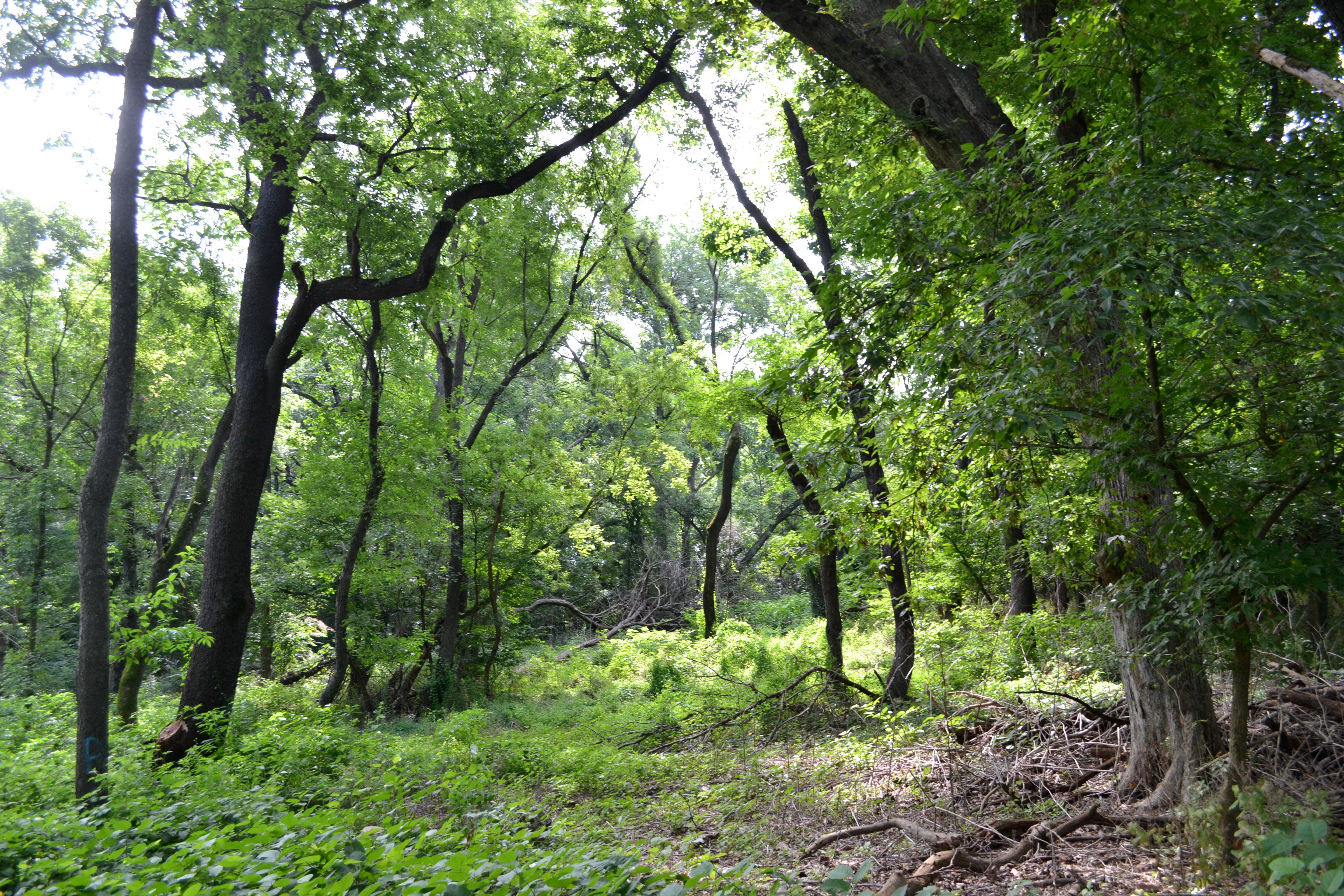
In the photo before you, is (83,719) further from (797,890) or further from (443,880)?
(797,890)

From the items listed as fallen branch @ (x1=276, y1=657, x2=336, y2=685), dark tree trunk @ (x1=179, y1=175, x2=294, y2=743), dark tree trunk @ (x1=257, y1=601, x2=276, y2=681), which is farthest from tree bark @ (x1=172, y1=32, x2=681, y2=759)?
fallen branch @ (x1=276, y1=657, x2=336, y2=685)

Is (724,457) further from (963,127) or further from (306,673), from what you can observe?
(963,127)

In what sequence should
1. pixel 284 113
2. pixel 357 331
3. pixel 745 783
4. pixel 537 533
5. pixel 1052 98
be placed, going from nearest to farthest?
pixel 1052 98 → pixel 745 783 → pixel 284 113 → pixel 357 331 → pixel 537 533

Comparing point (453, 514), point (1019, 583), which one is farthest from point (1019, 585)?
point (453, 514)

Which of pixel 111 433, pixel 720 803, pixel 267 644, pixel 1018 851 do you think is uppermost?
pixel 111 433

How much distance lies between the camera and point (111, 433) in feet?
19.7

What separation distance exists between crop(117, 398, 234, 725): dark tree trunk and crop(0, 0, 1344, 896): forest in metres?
0.08

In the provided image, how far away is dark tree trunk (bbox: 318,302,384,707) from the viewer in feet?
39.5

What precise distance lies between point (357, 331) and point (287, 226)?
365 cm

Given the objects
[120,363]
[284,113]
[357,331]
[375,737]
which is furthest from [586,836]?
[357,331]

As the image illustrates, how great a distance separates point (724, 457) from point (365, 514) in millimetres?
7914

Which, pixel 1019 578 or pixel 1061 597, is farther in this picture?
pixel 1061 597

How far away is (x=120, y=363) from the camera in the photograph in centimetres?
613

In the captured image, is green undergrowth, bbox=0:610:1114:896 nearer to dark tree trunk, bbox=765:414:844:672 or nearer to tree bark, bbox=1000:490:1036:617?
tree bark, bbox=1000:490:1036:617
